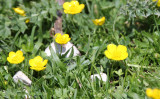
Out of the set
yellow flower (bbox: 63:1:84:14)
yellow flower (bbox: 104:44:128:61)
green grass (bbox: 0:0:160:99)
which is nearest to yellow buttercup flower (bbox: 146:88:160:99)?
green grass (bbox: 0:0:160:99)

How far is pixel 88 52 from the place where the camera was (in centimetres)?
273

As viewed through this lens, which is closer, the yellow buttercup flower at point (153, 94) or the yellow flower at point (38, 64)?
the yellow buttercup flower at point (153, 94)

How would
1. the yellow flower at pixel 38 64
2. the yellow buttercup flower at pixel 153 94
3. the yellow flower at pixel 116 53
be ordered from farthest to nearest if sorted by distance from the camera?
the yellow flower at pixel 38 64 → the yellow flower at pixel 116 53 → the yellow buttercup flower at pixel 153 94

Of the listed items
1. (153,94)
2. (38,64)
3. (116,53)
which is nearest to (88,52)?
(116,53)

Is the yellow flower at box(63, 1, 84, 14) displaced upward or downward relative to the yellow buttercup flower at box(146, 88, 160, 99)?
upward

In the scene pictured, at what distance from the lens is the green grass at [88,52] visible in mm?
2234

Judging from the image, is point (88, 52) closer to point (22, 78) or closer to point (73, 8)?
point (73, 8)

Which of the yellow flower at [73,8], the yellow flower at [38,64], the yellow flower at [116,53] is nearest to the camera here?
the yellow flower at [116,53]

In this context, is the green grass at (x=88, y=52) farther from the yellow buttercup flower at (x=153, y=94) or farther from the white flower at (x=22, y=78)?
the yellow buttercup flower at (x=153, y=94)

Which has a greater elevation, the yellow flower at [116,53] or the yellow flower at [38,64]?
the yellow flower at [116,53]

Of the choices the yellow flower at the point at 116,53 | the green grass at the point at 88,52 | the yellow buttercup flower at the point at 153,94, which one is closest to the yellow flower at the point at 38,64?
the green grass at the point at 88,52

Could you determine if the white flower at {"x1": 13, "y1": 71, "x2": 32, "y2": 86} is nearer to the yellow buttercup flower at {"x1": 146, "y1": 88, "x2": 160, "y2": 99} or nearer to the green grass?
the green grass

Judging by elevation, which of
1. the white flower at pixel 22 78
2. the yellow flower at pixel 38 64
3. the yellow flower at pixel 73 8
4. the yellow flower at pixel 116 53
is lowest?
the white flower at pixel 22 78

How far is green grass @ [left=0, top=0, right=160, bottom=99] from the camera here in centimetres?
223
